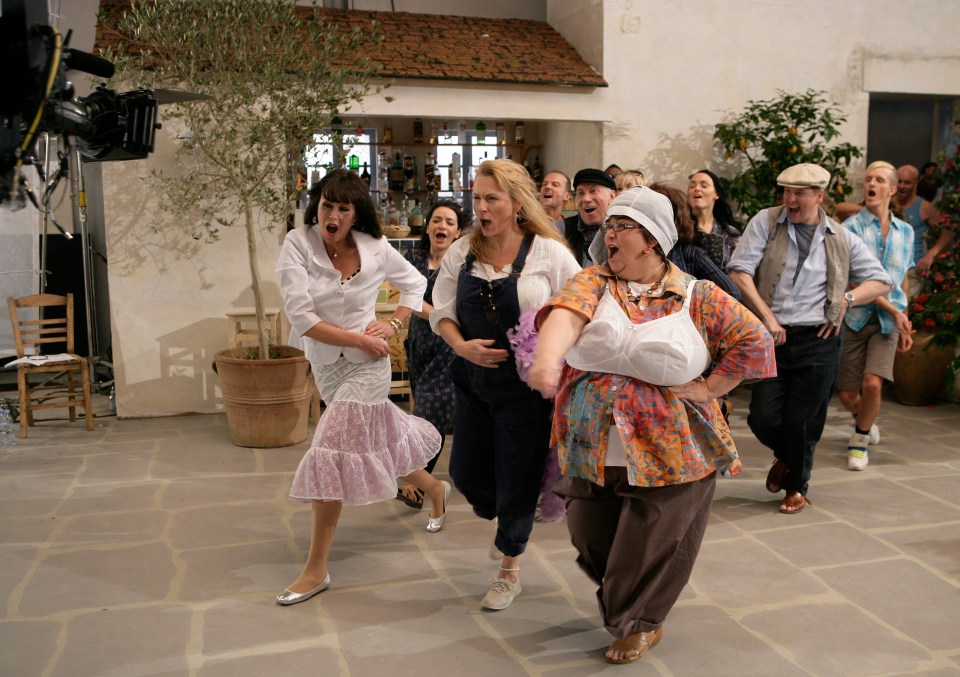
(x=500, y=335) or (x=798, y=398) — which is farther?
(x=798, y=398)

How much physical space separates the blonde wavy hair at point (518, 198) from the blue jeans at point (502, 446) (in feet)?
1.63

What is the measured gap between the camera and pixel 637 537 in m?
2.97

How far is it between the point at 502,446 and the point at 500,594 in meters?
0.60

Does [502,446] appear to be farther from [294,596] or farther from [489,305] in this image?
[294,596]

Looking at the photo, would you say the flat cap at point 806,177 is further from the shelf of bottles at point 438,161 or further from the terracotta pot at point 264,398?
the shelf of bottles at point 438,161

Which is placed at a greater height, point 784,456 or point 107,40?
point 107,40

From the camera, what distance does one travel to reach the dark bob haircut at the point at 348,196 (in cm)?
380

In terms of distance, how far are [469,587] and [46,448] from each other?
12.0 ft

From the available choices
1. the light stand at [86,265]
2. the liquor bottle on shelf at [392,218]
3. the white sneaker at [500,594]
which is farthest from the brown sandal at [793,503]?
the light stand at [86,265]

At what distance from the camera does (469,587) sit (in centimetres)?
383

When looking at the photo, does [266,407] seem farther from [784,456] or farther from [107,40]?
[784,456]

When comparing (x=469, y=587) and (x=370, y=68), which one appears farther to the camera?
(x=370, y=68)

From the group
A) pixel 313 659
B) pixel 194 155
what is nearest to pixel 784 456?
pixel 313 659

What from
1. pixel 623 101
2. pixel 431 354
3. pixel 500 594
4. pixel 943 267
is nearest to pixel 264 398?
pixel 431 354
